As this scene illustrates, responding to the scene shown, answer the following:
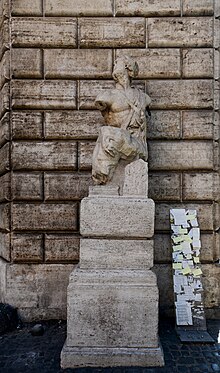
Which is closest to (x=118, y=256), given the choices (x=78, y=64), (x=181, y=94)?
(x=181, y=94)

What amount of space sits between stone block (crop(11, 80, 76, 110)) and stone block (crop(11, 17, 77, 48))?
2.29 feet

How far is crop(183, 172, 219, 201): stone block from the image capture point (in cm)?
573

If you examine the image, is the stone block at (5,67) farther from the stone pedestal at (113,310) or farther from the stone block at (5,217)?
Answer: the stone pedestal at (113,310)

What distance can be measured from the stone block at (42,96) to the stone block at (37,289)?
255 cm

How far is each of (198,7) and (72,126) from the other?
9.20 ft

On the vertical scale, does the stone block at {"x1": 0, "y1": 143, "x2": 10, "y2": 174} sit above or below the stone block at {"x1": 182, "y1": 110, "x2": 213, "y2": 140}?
below

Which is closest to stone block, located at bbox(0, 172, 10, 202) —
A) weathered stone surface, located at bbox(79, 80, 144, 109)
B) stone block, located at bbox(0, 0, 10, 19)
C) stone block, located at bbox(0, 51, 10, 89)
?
stone block, located at bbox(0, 51, 10, 89)

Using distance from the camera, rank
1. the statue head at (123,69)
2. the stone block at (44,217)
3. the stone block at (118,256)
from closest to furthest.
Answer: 1. the stone block at (118,256)
2. the statue head at (123,69)
3. the stone block at (44,217)

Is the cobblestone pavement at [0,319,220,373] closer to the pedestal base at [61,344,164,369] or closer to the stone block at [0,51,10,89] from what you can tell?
the pedestal base at [61,344,164,369]

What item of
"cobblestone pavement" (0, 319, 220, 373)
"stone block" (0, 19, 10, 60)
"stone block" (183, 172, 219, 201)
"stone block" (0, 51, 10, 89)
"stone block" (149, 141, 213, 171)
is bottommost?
"cobblestone pavement" (0, 319, 220, 373)

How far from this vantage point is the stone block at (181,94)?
5758mm

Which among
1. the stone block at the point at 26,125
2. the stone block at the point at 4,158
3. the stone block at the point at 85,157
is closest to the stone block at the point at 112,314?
the stone block at the point at 85,157

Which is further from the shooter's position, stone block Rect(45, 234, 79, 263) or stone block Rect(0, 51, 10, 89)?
stone block Rect(0, 51, 10, 89)

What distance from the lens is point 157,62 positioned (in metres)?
5.76
